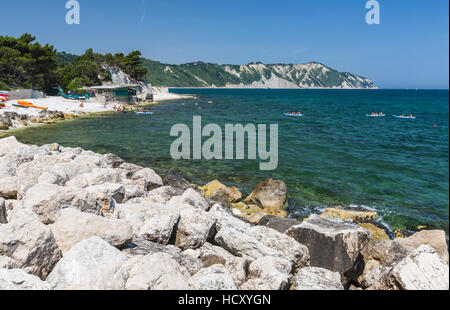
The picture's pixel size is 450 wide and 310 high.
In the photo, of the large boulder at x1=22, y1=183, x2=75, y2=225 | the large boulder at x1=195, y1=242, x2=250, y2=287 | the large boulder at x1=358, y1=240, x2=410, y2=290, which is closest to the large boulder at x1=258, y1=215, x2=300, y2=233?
the large boulder at x1=358, y1=240, x2=410, y2=290

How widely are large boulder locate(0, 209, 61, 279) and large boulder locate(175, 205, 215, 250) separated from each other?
9.66 feet

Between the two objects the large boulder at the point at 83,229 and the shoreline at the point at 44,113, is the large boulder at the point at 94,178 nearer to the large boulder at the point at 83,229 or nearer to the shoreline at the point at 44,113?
the large boulder at the point at 83,229

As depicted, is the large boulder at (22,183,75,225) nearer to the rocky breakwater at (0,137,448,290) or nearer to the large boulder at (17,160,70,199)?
the rocky breakwater at (0,137,448,290)

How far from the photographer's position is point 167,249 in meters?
6.95

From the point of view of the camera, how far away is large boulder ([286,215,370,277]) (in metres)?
7.30

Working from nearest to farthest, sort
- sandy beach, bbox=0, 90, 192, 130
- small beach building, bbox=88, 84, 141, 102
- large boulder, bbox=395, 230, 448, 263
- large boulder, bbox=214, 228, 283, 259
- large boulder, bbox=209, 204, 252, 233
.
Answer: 1. large boulder, bbox=214, 228, 283, 259
2. large boulder, bbox=395, 230, 448, 263
3. large boulder, bbox=209, 204, 252, 233
4. sandy beach, bbox=0, 90, 192, 130
5. small beach building, bbox=88, 84, 141, 102

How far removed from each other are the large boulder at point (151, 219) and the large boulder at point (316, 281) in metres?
3.32

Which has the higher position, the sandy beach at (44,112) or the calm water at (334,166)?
the sandy beach at (44,112)

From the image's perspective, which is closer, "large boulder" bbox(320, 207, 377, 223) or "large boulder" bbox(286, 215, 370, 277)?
"large boulder" bbox(286, 215, 370, 277)

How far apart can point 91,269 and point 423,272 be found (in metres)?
6.27

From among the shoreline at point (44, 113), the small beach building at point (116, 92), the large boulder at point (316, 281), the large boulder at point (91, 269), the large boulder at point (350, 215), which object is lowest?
the large boulder at point (350, 215)

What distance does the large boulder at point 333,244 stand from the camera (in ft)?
23.9

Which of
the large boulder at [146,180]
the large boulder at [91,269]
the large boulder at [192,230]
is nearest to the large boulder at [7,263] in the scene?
the large boulder at [91,269]

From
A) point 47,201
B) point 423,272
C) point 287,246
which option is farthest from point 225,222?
point 423,272
